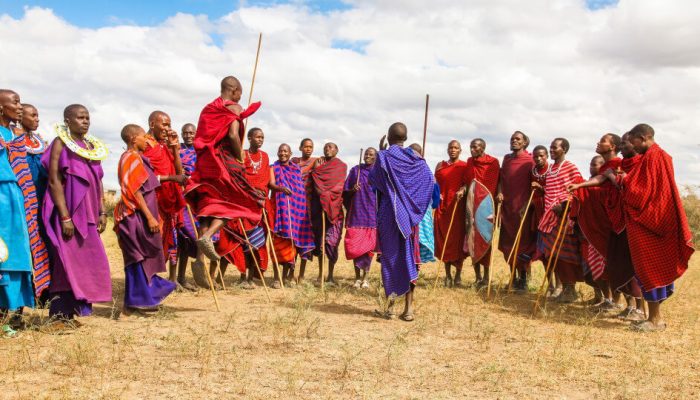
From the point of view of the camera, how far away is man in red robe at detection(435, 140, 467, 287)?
10.0m

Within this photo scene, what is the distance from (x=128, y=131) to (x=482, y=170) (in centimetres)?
547

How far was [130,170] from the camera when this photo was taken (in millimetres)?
6496

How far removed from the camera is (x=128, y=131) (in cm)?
657

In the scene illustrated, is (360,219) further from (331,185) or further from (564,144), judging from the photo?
(564,144)

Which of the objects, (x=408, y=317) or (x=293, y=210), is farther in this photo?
(x=293, y=210)

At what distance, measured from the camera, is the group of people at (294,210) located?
5781mm

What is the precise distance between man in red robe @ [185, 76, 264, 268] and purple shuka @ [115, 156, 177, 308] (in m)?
0.49

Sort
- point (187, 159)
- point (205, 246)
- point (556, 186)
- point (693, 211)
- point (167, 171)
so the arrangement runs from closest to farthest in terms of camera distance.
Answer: point (205, 246) < point (167, 171) < point (556, 186) < point (187, 159) < point (693, 211)

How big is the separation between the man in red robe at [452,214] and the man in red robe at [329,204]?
1619 millimetres

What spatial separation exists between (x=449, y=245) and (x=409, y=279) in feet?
10.8

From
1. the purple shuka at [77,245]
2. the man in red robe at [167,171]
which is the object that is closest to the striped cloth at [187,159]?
the man in red robe at [167,171]

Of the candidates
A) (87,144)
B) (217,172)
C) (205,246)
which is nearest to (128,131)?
(87,144)

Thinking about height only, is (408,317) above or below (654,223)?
below

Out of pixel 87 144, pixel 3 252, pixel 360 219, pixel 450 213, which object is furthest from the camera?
pixel 450 213
